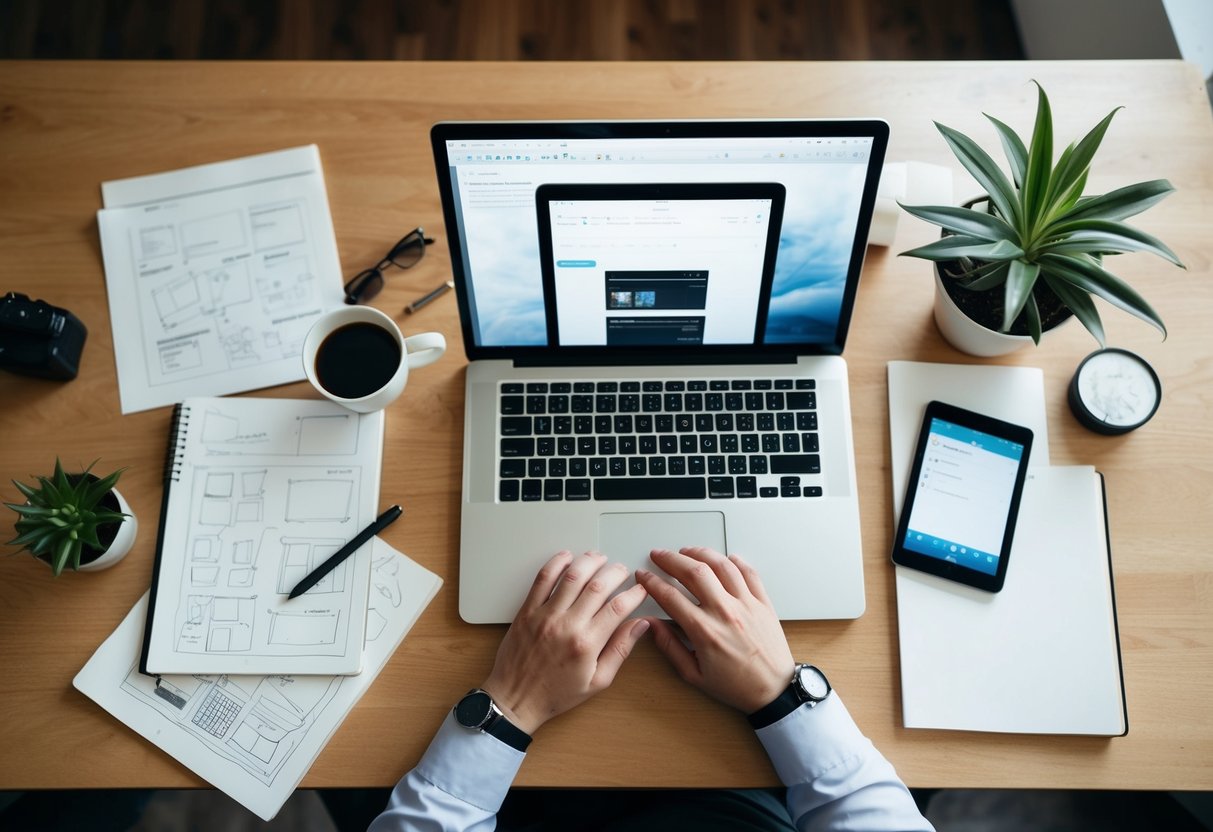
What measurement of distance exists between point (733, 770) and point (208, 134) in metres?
1.03

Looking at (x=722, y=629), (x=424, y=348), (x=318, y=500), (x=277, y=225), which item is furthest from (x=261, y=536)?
(x=722, y=629)

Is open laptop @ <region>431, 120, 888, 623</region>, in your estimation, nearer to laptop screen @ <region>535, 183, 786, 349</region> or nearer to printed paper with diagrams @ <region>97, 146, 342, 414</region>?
laptop screen @ <region>535, 183, 786, 349</region>

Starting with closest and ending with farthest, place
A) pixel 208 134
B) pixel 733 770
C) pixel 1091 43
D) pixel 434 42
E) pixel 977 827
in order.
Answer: pixel 733 770, pixel 208 134, pixel 977 827, pixel 1091 43, pixel 434 42

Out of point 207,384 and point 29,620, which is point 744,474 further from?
point 29,620

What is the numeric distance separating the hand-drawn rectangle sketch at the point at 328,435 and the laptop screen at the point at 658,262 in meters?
0.26

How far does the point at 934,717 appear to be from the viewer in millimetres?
850

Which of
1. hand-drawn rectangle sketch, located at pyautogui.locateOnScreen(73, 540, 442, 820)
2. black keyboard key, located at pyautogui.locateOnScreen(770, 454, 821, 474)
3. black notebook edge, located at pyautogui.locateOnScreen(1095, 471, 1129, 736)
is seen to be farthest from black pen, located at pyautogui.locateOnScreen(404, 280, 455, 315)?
black notebook edge, located at pyautogui.locateOnScreen(1095, 471, 1129, 736)

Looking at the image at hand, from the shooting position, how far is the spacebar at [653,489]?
0.92 m

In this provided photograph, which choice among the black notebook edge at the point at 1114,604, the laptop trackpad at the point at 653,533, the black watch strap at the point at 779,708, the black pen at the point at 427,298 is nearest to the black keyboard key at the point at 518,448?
the laptop trackpad at the point at 653,533

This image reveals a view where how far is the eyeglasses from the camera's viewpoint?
1018 mm

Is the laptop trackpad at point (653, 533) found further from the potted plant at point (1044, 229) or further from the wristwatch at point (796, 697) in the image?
the potted plant at point (1044, 229)

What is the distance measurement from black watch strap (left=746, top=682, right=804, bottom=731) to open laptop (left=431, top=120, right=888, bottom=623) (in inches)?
3.5

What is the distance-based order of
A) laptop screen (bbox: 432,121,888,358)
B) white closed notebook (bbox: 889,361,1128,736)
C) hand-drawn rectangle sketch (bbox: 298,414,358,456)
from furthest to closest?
hand-drawn rectangle sketch (bbox: 298,414,358,456) → white closed notebook (bbox: 889,361,1128,736) → laptop screen (bbox: 432,121,888,358)

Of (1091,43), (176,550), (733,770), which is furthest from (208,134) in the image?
(1091,43)
